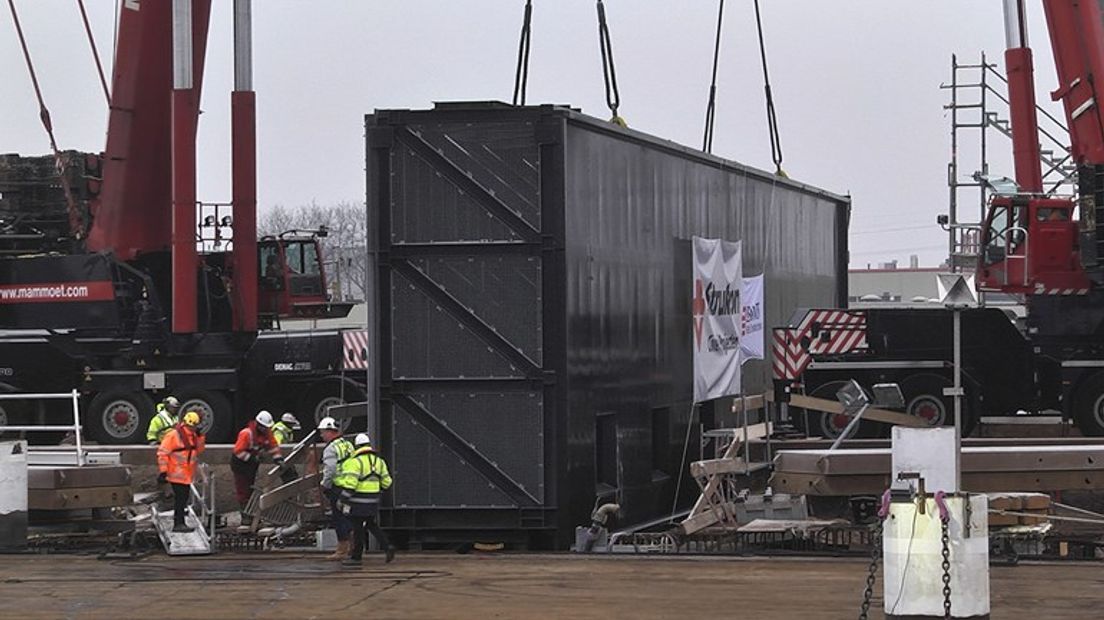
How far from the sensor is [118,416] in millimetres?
28969

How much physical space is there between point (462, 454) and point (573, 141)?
2937mm

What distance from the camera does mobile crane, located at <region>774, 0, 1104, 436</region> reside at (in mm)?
25734

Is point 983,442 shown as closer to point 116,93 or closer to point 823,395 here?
point 823,395

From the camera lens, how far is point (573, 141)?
51.0ft

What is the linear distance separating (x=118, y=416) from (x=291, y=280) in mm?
4541

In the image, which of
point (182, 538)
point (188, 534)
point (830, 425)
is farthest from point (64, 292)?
point (182, 538)

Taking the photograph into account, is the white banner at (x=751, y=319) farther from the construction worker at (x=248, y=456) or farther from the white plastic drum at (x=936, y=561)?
the white plastic drum at (x=936, y=561)

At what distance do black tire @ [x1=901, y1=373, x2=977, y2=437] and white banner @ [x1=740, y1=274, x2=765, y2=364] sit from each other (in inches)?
216

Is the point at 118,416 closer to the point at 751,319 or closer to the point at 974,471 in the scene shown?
the point at 751,319

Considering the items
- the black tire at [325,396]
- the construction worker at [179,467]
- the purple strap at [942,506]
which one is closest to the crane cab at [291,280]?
the black tire at [325,396]

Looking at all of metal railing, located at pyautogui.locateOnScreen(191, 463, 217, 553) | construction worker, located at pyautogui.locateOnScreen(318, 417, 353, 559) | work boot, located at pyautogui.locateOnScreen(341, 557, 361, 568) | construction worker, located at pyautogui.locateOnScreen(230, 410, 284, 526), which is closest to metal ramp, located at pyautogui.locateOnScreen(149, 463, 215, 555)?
metal railing, located at pyautogui.locateOnScreen(191, 463, 217, 553)

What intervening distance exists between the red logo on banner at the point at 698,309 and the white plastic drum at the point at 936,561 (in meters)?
7.90

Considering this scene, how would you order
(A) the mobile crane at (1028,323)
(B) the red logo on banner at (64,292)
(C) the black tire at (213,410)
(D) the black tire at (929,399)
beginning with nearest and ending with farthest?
(A) the mobile crane at (1028,323), (D) the black tire at (929,399), (C) the black tire at (213,410), (B) the red logo on banner at (64,292)

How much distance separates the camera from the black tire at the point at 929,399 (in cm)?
2691
